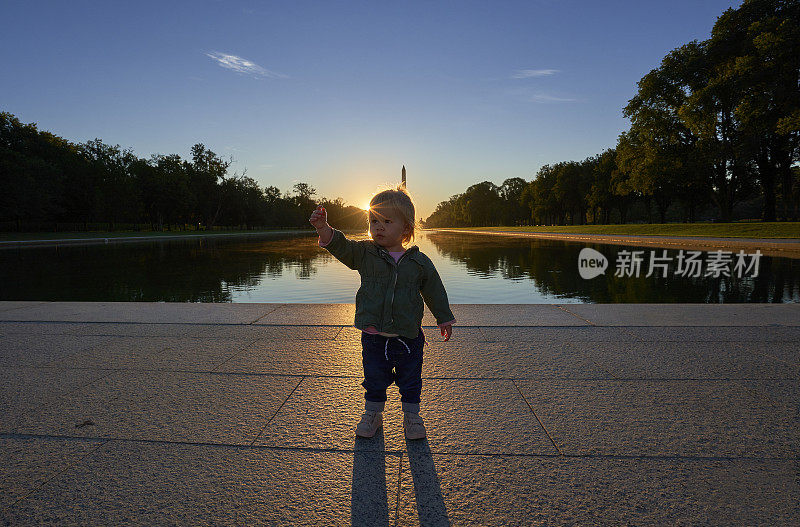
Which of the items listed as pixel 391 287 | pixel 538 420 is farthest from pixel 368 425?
pixel 538 420

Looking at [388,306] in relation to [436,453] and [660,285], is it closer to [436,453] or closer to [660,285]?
[436,453]

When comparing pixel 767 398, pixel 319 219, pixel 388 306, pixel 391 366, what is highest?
pixel 319 219

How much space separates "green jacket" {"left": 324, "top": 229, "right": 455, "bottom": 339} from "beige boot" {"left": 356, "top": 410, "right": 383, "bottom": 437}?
0.53 metres

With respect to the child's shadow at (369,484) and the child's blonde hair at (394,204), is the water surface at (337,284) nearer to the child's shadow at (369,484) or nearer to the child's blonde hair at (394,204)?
the child's blonde hair at (394,204)

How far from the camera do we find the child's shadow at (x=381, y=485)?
6.49ft

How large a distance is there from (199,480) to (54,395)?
73.5 inches

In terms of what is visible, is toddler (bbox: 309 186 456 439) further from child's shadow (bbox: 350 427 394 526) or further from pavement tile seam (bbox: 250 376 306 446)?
pavement tile seam (bbox: 250 376 306 446)

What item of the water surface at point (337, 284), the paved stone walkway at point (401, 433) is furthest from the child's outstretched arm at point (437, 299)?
the water surface at point (337, 284)

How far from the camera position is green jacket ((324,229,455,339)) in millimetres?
2738

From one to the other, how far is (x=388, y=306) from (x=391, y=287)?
0.12 metres

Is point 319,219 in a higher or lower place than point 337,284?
higher

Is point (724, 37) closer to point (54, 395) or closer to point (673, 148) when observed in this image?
point (673, 148)

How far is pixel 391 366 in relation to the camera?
111 inches

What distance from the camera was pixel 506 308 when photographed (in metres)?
6.45
